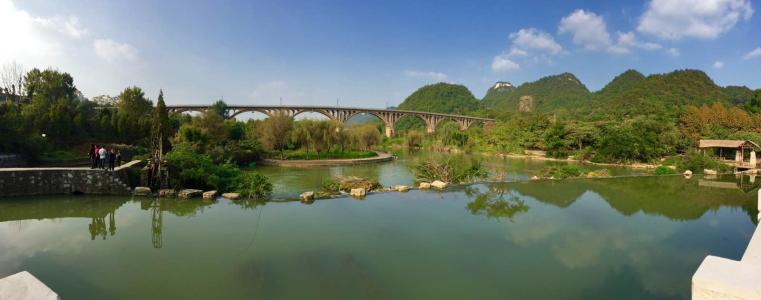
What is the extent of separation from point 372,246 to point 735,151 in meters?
24.9

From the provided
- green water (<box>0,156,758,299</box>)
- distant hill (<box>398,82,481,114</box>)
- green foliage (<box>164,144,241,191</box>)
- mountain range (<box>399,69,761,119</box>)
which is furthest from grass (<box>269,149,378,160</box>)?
distant hill (<box>398,82,481,114</box>)

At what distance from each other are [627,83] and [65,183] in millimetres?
86220

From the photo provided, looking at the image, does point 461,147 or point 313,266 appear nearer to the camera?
point 313,266

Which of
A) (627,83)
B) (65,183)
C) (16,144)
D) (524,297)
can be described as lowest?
(524,297)

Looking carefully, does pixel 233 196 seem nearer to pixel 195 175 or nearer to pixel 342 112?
pixel 195 175

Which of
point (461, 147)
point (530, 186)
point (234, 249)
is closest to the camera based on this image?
point (234, 249)

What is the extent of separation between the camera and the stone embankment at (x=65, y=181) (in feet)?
30.2

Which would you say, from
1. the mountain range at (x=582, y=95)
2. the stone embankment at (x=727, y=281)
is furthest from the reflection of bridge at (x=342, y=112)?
the stone embankment at (x=727, y=281)

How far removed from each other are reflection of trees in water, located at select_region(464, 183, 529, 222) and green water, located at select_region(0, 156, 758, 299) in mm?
75

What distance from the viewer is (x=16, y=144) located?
15.9m

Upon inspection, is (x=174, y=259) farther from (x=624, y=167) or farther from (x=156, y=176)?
(x=624, y=167)

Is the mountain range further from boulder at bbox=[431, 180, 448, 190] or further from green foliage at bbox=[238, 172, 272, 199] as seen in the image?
green foliage at bbox=[238, 172, 272, 199]

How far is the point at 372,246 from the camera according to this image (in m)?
5.91

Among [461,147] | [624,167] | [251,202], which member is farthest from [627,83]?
[251,202]
